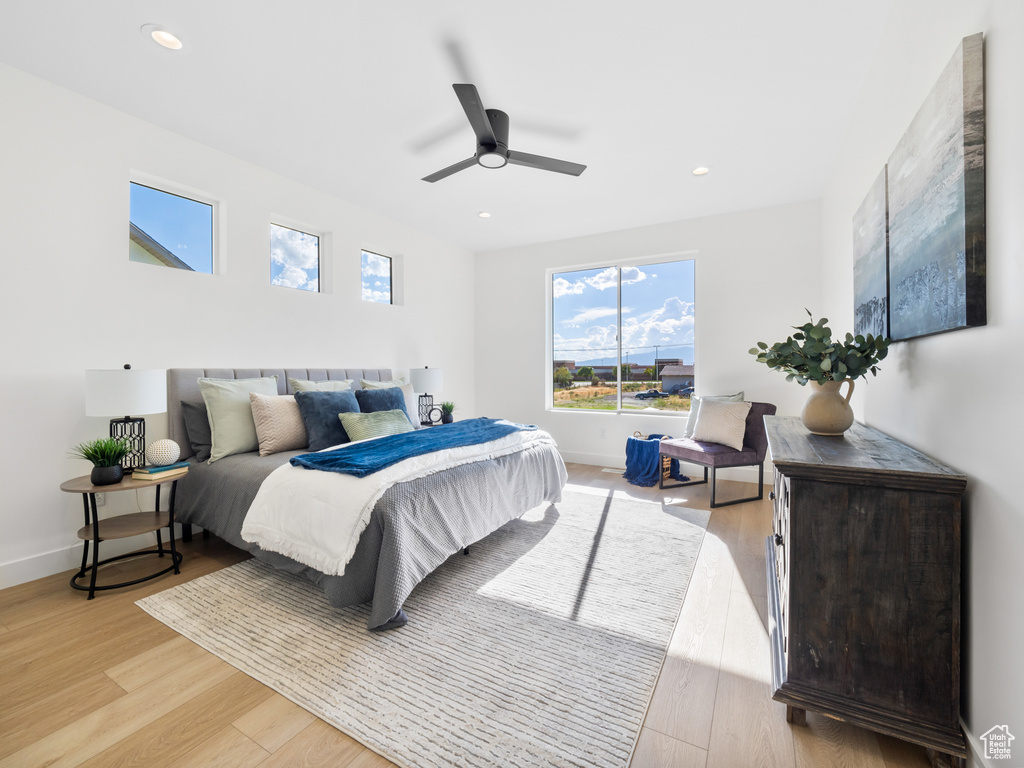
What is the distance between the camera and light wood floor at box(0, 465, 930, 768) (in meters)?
1.36

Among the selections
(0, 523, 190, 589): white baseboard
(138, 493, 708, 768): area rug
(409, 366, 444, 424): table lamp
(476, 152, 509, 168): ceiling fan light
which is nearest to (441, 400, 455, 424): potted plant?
(409, 366, 444, 424): table lamp

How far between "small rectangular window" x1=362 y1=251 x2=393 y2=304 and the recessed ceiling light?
2.44 meters

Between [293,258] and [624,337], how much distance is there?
11.8 feet

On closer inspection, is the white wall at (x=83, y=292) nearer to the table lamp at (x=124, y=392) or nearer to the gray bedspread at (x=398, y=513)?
the table lamp at (x=124, y=392)

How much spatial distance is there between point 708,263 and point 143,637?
5.20m

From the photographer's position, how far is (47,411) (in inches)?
99.3

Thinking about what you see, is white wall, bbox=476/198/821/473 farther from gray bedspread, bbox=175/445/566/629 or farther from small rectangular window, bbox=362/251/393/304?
gray bedspread, bbox=175/445/566/629

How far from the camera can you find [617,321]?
5.33 m

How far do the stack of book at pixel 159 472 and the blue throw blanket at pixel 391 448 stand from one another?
74 centimetres

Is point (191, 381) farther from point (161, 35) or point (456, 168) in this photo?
point (456, 168)

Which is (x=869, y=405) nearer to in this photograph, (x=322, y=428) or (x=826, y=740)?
(x=826, y=740)

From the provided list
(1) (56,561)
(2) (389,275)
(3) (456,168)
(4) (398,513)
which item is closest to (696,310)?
(3) (456,168)

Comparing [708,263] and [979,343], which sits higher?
[708,263]

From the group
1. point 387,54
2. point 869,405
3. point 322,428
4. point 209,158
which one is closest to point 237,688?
point 322,428
